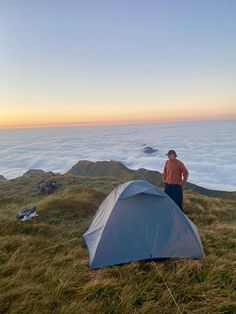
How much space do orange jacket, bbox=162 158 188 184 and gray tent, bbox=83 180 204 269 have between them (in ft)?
8.52

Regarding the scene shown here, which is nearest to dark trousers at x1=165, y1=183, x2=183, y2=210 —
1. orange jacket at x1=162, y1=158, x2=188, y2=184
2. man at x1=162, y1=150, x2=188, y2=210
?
man at x1=162, y1=150, x2=188, y2=210

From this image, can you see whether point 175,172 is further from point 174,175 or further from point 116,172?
point 116,172

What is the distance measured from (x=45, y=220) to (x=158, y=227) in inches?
186

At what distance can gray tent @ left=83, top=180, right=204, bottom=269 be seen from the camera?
20.0 ft

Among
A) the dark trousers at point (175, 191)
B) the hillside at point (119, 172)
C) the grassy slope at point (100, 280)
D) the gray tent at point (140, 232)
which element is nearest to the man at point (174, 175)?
the dark trousers at point (175, 191)

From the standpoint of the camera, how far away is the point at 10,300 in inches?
183

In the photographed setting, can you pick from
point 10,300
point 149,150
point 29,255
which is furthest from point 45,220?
point 149,150

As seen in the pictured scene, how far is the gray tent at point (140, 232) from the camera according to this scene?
609 centimetres

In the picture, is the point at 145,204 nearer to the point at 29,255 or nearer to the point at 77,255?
the point at 77,255

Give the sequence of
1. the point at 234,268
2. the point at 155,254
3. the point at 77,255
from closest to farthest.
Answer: the point at 234,268 < the point at 155,254 < the point at 77,255

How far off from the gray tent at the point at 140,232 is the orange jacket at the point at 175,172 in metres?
2.60

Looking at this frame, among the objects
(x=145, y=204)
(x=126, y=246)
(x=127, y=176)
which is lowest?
(x=127, y=176)

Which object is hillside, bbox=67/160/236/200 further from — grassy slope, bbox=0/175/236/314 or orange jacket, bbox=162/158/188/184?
grassy slope, bbox=0/175/236/314

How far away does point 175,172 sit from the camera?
375 inches
